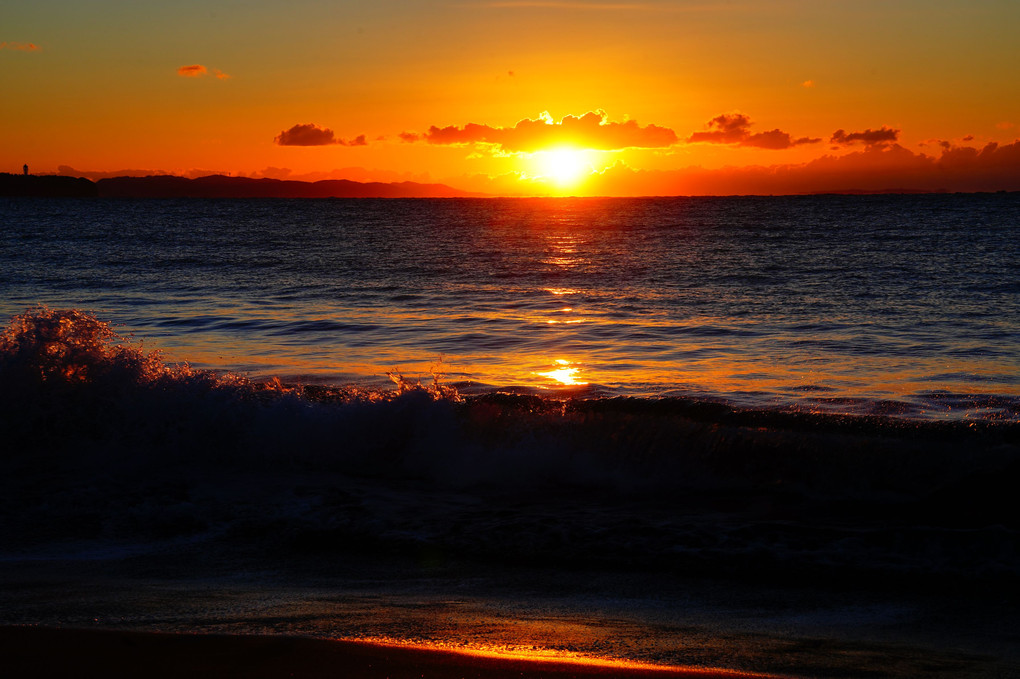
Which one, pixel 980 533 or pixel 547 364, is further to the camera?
pixel 547 364

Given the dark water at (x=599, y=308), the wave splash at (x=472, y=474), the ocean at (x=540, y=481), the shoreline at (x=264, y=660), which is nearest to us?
the shoreline at (x=264, y=660)

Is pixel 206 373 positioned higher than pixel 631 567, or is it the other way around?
pixel 206 373

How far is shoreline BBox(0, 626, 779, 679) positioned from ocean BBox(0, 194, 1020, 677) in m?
0.23

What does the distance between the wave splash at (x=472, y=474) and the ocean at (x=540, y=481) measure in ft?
0.12

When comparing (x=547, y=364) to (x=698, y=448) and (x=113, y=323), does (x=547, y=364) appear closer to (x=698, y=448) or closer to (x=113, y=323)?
(x=698, y=448)

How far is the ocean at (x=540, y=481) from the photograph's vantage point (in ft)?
17.8

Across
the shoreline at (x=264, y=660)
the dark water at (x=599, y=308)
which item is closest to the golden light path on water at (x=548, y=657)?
the shoreline at (x=264, y=660)

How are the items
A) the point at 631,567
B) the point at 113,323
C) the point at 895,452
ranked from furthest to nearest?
the point at 113,323
the point at 895,452
the point at 631,567

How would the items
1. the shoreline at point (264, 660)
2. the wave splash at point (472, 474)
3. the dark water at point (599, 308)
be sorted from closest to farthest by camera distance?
the shoreline at point (264, 660) < the wave splash at point (472, 474) < the dark water at point (599, 308)

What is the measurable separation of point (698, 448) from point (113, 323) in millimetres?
15320

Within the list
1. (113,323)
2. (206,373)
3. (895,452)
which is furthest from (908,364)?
(113,323)

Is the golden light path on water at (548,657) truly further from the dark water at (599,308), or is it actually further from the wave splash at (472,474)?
the dark water at (599,308)

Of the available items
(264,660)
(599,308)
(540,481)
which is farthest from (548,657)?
(599,308)

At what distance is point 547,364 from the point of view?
14.1 metres
